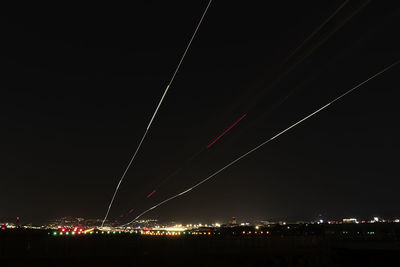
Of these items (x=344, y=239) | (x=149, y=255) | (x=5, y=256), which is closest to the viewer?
(x=5, y=256)

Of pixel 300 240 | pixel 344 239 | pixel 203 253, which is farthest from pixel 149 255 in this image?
pixel 344 239

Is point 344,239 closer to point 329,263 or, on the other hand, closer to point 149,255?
point 329,263

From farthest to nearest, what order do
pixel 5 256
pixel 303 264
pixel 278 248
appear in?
pixel 278 248 < pixel 303 264 < pixel 5 256

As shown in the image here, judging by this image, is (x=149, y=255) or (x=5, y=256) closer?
(x=5, y=256)

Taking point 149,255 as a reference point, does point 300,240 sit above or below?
above

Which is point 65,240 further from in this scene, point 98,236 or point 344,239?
point 344,239

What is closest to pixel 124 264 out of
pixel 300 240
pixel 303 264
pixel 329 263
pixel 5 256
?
pixel 5 256
